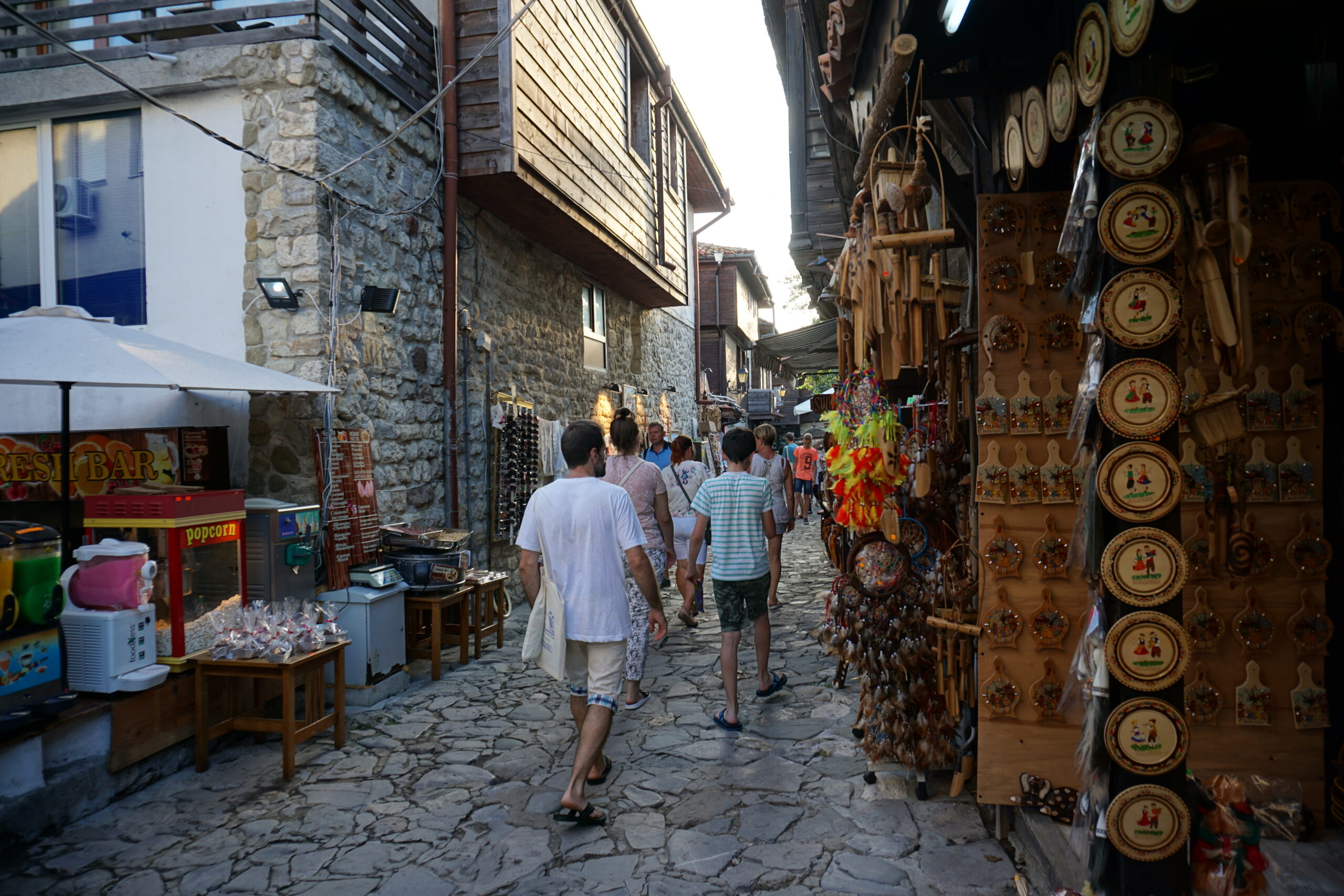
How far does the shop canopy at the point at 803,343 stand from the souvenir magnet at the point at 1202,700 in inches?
191

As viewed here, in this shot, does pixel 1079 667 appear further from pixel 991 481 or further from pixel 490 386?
pixel 490 386

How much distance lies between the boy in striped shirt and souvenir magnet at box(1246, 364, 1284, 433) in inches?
106

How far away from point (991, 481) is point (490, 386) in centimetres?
662

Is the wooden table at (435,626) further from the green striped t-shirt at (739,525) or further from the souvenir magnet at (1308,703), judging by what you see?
the souvenir magnet at (1308,703)

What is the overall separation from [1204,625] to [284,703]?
4.53 m

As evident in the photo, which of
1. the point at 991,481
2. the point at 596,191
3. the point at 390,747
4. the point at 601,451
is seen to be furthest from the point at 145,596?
the point at 596,191

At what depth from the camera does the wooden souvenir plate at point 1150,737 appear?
2.42m

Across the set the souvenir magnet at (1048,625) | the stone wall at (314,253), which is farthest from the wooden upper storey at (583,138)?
the souvenir magnet at (1048,625)

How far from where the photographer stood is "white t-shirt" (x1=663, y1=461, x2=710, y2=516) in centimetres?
845

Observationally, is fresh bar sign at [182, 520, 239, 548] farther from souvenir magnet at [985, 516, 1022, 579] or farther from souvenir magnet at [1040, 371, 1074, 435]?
souvenir magnet at [1040, 371, 1074, 435]

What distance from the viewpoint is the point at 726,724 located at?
202 inches

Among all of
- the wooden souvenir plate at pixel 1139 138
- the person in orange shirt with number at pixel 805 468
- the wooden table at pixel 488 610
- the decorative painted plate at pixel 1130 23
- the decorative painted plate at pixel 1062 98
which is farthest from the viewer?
the person in orange shirt with number at pixel 805 468

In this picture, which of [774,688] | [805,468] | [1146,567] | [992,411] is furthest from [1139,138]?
[805,468]

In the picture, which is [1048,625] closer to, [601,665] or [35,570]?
[601,665]
